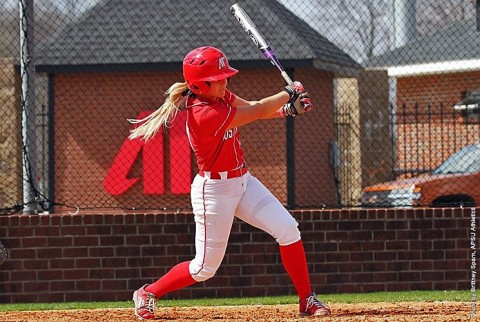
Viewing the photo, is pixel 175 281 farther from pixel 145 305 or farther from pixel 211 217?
pixel 211 217

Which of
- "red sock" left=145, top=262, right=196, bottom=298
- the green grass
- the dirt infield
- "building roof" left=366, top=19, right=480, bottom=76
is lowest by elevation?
the dirt infield

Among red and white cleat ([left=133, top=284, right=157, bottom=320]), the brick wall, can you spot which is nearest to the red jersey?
red and white cleat ([left=133, top=284, right=157, bottom=320])

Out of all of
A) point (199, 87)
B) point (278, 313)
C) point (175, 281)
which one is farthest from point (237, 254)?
point (199, 87)

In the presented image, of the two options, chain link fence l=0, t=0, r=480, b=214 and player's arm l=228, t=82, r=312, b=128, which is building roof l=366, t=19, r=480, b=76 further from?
player's arm l=228, t=82, r=312, b=128

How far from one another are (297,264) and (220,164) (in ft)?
2.93

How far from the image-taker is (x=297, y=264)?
7.38 meters

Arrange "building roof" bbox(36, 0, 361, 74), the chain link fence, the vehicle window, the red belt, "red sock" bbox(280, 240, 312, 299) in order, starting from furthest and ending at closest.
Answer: "building roof" bbox(36, 0, 361, 74) → the vehicle window → the chain link fence → "red sock" bbox(280, 240, 312, 299) → the red belt

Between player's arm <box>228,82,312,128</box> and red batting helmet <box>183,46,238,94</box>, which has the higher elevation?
red batting helmet <box>183,46,238,94</box>

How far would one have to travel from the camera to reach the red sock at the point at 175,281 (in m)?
7.42

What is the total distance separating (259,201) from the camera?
7246 millimetres

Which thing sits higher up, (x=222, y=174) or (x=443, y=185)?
(x=443, y=185)

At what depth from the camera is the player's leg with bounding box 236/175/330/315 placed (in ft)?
23.7

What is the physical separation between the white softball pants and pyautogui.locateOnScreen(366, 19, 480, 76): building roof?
4085mm

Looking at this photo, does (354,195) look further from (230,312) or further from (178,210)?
(230,312)
